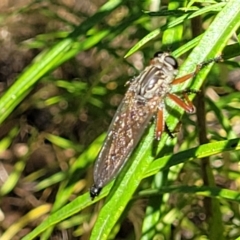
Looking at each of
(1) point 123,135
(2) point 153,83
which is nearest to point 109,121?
(2) point 153,83

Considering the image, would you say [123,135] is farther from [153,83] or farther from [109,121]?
[109,121]

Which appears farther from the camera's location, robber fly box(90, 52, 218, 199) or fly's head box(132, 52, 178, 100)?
fly's head box(132, 52, 178, 100)

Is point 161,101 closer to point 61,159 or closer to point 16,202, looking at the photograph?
point 61,159

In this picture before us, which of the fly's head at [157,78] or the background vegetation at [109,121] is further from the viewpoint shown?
the fly's head at [157,78]

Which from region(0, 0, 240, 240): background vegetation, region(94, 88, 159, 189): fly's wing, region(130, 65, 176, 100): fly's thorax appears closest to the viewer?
region(0, 0, 240, 240): background vegetation

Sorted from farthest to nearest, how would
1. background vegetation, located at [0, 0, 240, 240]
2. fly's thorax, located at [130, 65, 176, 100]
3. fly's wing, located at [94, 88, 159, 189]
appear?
fly's thorax, located at [130, 65, 176, 100] < fly's wing, located at [94, 88, 159, 189] < background vegetation, located at [0, 0, 240, 240]

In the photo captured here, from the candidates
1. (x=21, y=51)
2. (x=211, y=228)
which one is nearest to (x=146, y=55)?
(x=211, y=228)

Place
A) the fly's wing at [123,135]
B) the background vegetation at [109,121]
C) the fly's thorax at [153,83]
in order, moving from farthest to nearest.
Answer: the fly's thorax at [153,83]
the fly's wing at [123,135]
the background vegetation at [109,121]
